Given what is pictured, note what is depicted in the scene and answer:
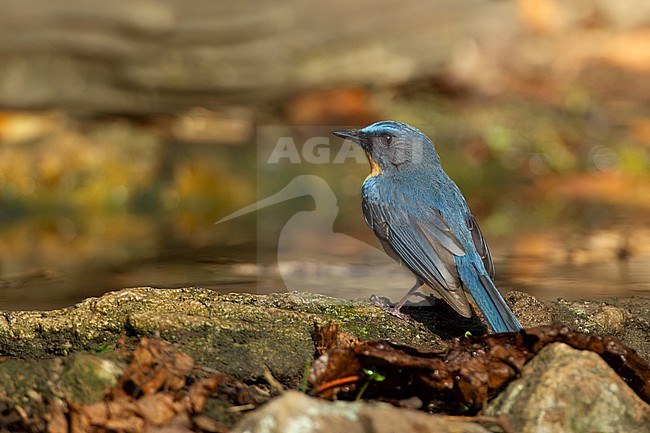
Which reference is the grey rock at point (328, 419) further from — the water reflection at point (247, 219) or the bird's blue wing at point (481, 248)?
the water reflection at point (247, 219)

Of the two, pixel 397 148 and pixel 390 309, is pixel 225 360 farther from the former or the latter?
pixel 397 148

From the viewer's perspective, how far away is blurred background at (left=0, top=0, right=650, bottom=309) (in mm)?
7102

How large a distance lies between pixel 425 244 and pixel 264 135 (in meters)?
5.87

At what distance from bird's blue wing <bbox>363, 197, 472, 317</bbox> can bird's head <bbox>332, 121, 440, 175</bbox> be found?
372mm

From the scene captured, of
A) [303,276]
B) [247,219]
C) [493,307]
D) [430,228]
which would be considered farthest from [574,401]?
[247,219]

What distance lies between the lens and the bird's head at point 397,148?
4.76 m

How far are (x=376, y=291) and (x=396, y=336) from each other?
1.32m

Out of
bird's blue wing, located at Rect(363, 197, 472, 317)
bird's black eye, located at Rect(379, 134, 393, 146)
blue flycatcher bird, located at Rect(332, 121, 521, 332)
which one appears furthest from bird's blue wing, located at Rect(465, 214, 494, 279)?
bird's black eye, located at Rect(379, 134, 393, 146)

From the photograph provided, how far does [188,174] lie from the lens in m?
8.94

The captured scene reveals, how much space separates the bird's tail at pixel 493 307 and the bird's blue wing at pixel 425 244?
0.08m

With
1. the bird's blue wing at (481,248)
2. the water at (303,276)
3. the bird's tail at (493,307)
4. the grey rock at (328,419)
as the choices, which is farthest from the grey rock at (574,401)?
the water at (303,276)

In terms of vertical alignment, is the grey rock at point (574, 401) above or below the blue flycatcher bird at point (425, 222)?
below

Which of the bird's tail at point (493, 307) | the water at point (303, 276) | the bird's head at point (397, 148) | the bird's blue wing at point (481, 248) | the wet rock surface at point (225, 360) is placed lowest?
the water at point (303, 276)

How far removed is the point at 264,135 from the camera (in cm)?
982
